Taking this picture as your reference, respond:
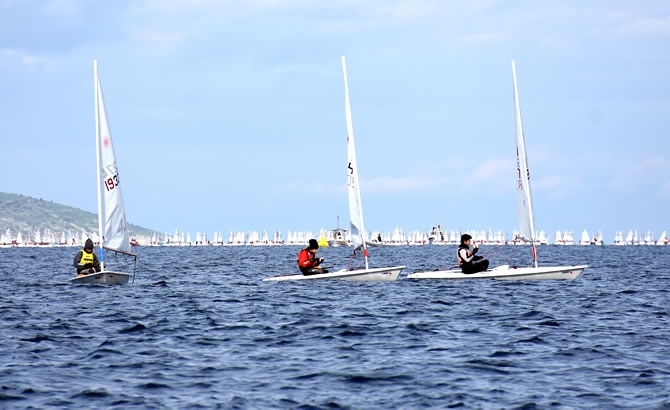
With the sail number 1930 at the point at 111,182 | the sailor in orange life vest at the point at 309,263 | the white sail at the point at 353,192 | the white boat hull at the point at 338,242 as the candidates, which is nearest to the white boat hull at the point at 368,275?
the sailor in orange life vest at the point at 309,263

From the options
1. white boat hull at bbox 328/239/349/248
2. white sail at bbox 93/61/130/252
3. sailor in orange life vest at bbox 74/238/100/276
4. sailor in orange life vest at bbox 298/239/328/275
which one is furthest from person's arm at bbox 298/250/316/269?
white boat hull at bbox 328/239/349/248

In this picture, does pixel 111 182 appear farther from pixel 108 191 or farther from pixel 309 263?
pixel 309 263

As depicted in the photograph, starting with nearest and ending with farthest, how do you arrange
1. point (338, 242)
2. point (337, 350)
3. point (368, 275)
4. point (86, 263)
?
point (337, 350), point (368, 275), point (86, 263), point (338, 242)

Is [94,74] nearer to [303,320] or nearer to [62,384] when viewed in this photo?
[303,320]

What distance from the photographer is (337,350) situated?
18.8m

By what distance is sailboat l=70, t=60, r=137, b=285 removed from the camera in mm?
34906

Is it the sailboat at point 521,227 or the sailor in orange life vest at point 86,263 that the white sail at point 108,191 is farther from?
the sailboat at point 521,227

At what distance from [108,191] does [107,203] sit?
1.54ft

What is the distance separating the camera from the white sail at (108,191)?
3516 centimetres

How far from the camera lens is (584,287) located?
3559 cm

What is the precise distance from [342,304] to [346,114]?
454 inches

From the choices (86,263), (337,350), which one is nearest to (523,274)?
(86,263)

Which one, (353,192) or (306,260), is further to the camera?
(353,192)

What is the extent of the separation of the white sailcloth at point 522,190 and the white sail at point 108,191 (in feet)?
49.0
